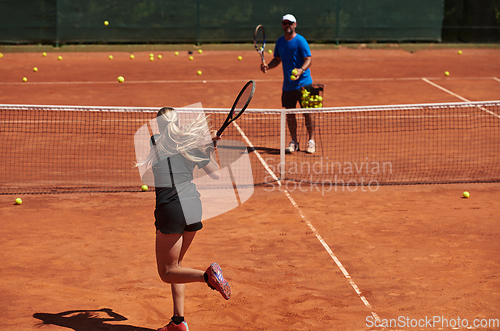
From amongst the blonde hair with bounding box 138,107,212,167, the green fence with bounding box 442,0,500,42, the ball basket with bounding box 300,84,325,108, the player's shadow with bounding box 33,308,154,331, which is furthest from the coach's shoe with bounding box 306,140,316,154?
the green fence with bounding box 442,0,500,42

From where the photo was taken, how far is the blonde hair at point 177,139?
4.30 metres

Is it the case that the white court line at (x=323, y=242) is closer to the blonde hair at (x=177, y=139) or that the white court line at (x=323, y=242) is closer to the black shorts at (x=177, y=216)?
the black shorts at (x=177, y=216)

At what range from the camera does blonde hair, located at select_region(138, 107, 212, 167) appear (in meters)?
4.30

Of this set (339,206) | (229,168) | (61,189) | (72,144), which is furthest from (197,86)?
(339,206)

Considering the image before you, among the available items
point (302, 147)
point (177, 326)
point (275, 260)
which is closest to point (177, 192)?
point (177, 326)

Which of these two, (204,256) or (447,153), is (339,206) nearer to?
(204,256)

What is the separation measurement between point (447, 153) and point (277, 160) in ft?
10.1

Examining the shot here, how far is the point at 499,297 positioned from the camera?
523 cm

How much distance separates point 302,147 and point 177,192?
6410 mm

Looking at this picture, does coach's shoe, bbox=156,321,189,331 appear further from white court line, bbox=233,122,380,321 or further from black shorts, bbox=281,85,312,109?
black shorts, bbox=281,85,312,109

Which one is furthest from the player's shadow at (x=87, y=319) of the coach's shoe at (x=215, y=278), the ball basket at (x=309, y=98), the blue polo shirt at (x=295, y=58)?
the blue polo shirt at (x=295, y=58)

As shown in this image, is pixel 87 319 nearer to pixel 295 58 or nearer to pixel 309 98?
pixel 309 98

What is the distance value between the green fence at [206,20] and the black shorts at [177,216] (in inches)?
690

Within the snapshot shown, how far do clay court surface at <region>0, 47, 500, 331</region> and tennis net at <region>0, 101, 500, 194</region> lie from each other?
1.96ft
